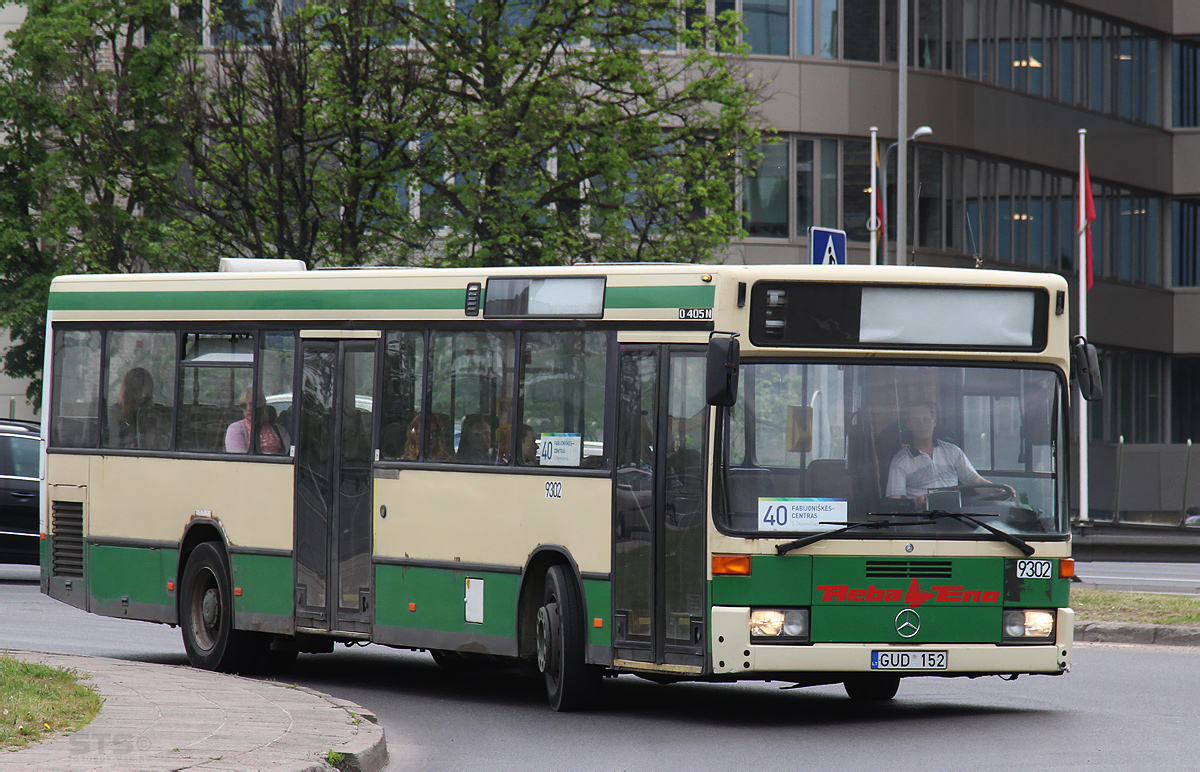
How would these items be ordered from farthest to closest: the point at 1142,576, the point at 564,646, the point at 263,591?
1. the point at 1142,576
2. the point at 263,591
3. the point at 564,646

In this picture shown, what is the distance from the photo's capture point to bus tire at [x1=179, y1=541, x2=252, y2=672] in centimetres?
1383

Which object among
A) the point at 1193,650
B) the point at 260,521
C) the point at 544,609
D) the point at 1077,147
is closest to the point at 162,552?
the point at 260,521

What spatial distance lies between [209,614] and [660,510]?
485 cm

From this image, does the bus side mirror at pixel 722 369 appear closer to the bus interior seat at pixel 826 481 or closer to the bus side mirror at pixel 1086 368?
the bus interior seat at pixel 826 481

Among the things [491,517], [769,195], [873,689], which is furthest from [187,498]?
[769,195]

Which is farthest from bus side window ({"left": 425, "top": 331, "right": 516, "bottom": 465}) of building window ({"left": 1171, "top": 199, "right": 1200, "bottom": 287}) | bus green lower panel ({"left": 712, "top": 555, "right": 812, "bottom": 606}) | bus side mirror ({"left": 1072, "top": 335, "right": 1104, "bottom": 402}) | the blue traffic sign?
building window ({"left": 1171, "top": 199, "right": 1200, "bottom": 287})

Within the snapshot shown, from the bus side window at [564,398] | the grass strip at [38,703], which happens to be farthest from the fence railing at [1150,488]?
the grass strip at [38,703]

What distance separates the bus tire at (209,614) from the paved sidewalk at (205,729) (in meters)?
1.66

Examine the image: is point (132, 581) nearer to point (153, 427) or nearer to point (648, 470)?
point (153, 427)

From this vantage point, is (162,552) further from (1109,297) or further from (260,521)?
(1109,297)

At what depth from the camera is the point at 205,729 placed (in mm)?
9258

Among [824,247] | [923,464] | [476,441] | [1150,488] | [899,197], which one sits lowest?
[1150,488]

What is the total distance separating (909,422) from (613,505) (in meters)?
1.87

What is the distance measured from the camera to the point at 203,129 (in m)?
25.9
